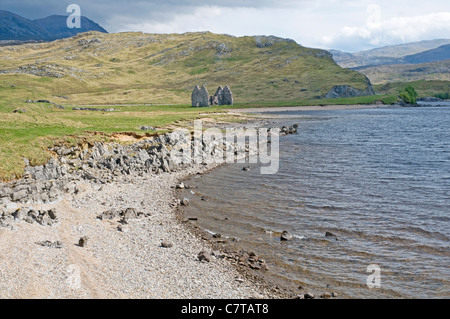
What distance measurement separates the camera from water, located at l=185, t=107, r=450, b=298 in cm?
1967

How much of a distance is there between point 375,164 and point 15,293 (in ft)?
148

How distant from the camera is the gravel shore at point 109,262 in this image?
1684cm

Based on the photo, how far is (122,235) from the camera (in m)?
24.3

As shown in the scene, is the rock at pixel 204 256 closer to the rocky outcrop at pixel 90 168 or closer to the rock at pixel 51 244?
the rock at pixel 51 244

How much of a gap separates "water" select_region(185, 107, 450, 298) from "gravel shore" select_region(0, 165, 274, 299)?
3.13 metres

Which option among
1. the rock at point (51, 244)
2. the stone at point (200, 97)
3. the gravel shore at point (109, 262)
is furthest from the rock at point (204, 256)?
the stone at point (200, 97)

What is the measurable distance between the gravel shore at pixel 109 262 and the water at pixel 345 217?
313cm

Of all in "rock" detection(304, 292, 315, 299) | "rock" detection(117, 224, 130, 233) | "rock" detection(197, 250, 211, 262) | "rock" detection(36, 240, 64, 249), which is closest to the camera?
"rock" detection(304, 292, 315, 299)

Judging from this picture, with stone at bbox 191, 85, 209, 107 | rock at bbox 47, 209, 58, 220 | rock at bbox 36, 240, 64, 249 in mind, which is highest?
stone at bbox 191, 85, 209, 107

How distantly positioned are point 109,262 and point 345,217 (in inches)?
692

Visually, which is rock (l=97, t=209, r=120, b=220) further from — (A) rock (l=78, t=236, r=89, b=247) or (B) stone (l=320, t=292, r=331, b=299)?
(B) stone (l=320, t=292, r=331, b=299)

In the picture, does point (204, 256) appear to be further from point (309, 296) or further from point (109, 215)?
point (109, 215)

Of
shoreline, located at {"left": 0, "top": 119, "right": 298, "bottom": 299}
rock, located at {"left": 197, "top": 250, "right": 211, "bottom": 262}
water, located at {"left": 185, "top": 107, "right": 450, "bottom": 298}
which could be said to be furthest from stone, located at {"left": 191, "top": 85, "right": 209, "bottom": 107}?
rock, located at {"left": 197, "top": 250, "right": 211, "bottom": 262}
